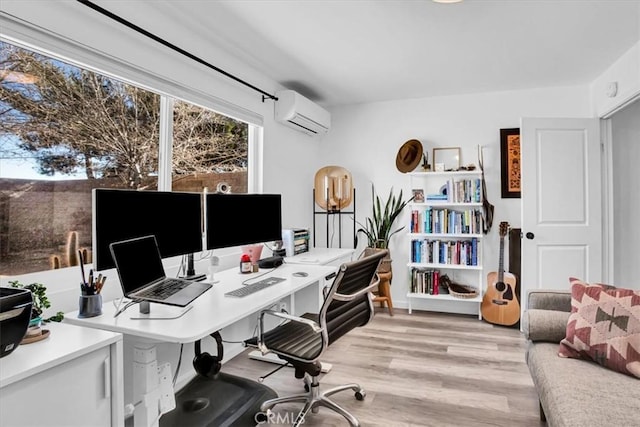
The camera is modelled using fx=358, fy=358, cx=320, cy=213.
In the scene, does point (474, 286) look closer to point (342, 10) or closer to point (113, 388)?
point (342, 10)

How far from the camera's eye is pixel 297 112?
3.45 meters

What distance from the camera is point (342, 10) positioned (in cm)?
223

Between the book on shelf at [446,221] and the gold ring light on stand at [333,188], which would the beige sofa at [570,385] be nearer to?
the book on shelf at [446,221]

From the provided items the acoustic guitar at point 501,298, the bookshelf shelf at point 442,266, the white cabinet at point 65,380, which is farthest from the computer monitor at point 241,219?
the acoustic guitar at point 501,298

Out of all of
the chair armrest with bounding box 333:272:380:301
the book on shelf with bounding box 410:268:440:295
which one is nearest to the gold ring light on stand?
the book on shelf with bounding box 410:268:440:295

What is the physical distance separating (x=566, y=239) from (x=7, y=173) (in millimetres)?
4099

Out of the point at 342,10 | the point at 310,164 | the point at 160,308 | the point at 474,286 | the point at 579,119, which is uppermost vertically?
the point at 342,10

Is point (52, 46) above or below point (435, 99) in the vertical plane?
below

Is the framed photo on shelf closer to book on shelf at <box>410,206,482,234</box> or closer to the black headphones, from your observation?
book on shelf at <box>410,206,482,234</box>

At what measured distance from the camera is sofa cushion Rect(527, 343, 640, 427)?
125cm

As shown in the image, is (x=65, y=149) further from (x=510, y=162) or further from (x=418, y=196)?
(x=510, y=162)

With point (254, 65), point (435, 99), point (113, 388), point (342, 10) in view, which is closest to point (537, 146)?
point (435, 99)

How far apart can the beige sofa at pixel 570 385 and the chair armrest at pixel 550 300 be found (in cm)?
2

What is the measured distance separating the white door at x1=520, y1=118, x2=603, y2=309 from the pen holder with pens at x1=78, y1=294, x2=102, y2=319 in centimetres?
343
